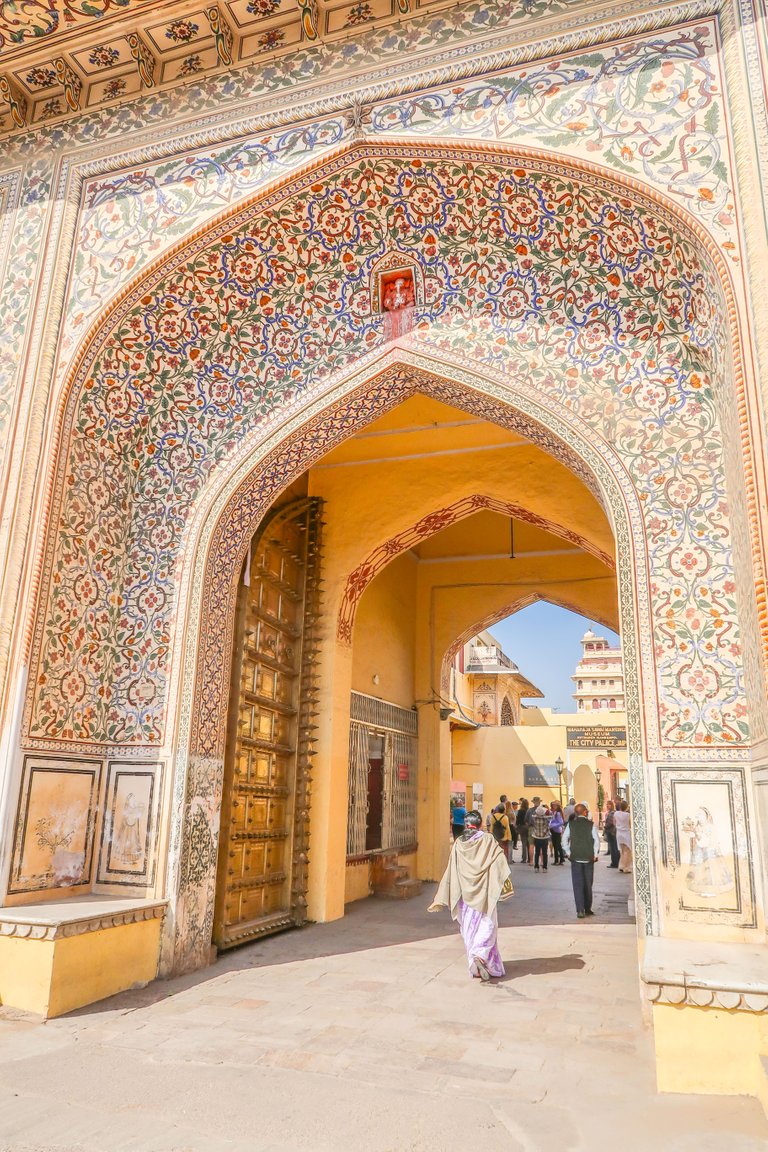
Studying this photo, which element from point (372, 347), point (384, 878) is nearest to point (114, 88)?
point (372, 347)

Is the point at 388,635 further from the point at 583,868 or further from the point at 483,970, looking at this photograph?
the point at 483,970

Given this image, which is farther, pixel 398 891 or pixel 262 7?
pixel 398 891

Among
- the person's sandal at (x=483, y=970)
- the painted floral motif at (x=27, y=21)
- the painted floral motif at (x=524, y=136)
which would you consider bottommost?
the person's sandal at (x=483, y=970)

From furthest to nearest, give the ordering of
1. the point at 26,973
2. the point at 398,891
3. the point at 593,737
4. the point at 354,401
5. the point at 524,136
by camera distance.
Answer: the point at 593,737 < the point at 398,891 < the point at 354,401 < the point at 524,136 < the point at 26,973

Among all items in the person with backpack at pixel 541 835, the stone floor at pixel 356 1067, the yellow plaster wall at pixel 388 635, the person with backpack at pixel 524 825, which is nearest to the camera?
the stone floor at pixel 356 1067

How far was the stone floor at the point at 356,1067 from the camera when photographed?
258cm

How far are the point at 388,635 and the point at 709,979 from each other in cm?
657

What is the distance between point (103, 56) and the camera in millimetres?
5289

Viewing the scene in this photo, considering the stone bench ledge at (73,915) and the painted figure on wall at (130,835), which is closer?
the stone bench ledge at (73,915)

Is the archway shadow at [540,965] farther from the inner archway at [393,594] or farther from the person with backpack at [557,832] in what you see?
the person with backpack at [557,832]

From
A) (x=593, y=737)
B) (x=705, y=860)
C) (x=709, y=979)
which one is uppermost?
(x=593, y=737)

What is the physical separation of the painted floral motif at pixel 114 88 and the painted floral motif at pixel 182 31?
53 centimetres

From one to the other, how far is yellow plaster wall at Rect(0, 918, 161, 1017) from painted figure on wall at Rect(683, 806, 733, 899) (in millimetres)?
3075

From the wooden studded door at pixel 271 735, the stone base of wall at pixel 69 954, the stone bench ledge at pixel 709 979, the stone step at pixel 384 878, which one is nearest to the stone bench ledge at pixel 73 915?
the stone base of wall at pixel 69 954
